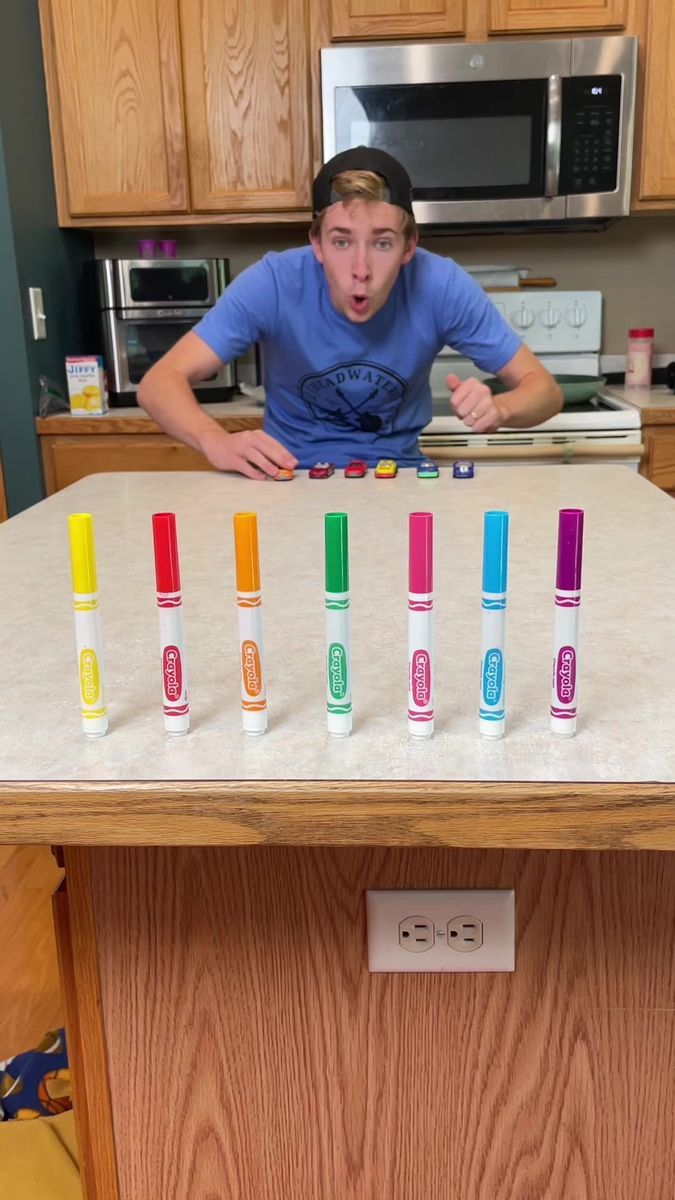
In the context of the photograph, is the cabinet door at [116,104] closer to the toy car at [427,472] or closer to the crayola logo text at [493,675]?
the toy car at [427,472]

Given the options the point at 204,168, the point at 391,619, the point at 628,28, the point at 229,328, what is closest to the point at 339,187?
the point at 229,328

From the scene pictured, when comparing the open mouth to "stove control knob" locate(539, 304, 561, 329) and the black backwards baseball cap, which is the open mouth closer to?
the black backwards baseball cap

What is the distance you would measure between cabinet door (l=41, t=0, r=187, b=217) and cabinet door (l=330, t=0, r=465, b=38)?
1.47 feet

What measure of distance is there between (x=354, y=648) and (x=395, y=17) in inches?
95.9

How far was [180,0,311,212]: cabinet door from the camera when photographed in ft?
8.97

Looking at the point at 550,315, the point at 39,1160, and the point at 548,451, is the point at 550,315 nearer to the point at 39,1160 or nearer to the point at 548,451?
the point at 548,451

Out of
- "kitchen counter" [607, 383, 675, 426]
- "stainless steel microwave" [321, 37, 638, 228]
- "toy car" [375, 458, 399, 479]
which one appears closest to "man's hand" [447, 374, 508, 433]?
"toy car" [375, 458, 399, 479]

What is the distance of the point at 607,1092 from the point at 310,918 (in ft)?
0.96

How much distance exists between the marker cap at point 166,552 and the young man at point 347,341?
3.45 ft

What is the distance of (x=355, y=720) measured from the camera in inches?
28.2

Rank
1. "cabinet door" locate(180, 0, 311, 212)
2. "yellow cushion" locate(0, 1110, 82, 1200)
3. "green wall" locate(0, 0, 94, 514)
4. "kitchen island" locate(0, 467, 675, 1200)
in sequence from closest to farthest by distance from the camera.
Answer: "kitchen island" locate(0, 467, 675, 1200), "yellow cushion" locate(0, 1110, 82, 1200), "green wall" locate(0, 0, 94, 514), "cabinet door" locate(180, 0, 311, 212)

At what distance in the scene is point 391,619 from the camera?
0.93 m

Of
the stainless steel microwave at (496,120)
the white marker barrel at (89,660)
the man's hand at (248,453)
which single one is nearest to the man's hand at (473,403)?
the man's hand at (248,453)

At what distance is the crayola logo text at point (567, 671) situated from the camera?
0.67 meters
